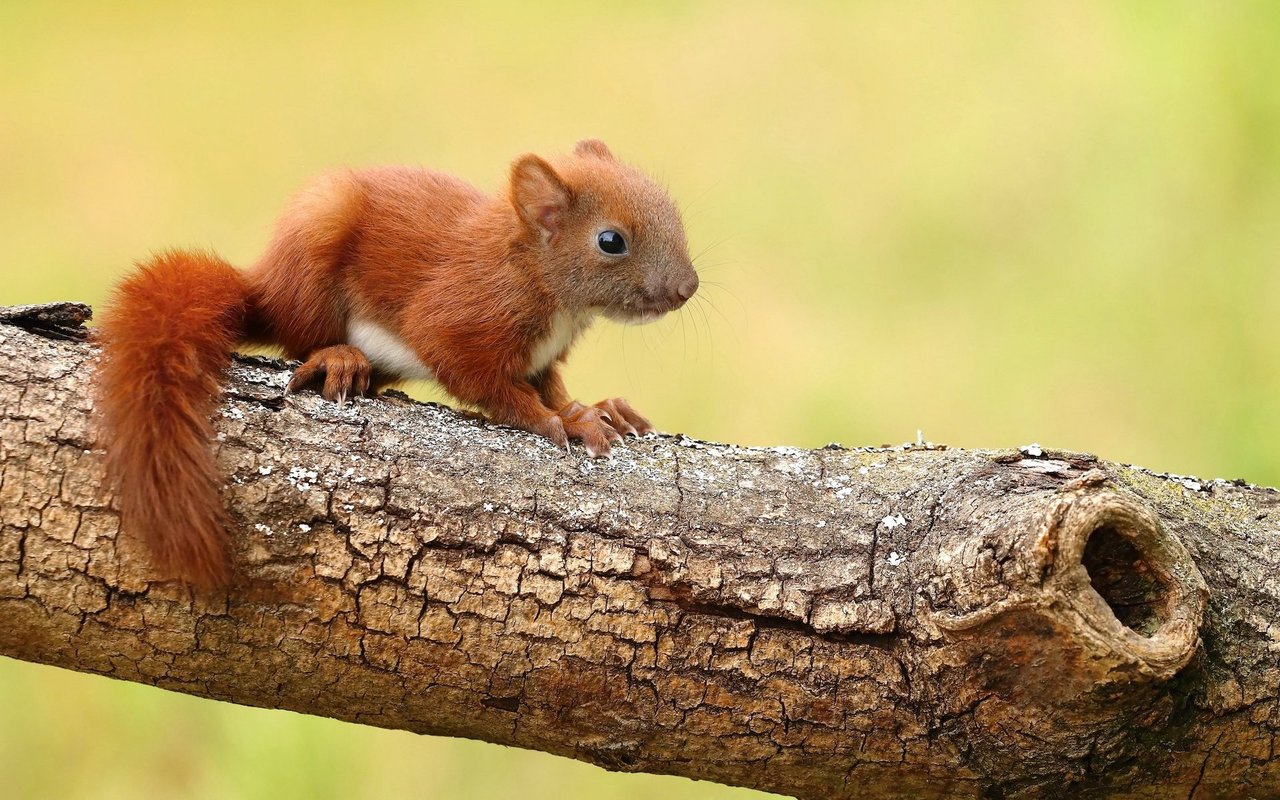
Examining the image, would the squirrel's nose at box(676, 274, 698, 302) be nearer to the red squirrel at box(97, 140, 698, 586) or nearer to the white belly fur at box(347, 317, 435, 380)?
the red squirrel at box(97, 140, 698, 586)

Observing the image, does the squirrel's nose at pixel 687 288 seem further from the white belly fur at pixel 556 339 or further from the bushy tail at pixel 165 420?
the bushy tail at pixel 165 420

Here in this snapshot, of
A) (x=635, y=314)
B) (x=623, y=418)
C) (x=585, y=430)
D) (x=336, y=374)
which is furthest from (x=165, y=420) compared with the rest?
(x=635, y=314)

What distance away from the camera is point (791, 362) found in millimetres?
2789

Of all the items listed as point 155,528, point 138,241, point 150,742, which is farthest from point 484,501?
point 138,241

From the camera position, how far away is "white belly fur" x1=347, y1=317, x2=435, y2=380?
5.93ft

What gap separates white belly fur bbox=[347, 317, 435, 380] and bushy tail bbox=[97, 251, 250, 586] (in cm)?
32

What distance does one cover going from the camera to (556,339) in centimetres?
189

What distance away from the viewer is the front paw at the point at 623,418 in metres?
1.69

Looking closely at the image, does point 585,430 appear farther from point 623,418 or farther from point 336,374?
point 336,374

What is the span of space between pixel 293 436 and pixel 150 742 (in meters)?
1.39

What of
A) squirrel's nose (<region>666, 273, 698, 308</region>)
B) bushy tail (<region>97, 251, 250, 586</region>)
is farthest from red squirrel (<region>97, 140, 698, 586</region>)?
bushy tail (<region>97, 251, 250, 586</region>)

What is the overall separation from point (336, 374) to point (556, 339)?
17.1 inches

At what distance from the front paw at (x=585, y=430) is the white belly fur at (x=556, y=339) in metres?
0.23

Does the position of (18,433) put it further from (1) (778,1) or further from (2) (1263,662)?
(1) (778,1)
